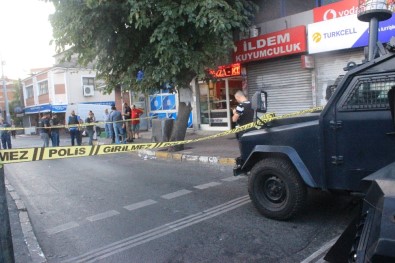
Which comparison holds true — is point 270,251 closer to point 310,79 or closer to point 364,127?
point 364,127

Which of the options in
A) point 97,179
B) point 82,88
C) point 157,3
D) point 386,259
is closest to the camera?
point 386,259

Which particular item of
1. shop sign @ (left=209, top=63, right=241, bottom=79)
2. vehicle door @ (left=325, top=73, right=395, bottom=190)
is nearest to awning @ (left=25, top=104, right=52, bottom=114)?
shop sign @ (left=209, top=63, right=241, bottom=79)

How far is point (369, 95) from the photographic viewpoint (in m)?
4.02

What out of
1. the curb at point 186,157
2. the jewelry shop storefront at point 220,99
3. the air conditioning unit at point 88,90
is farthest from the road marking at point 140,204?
the air conditioning unit at point 88,90

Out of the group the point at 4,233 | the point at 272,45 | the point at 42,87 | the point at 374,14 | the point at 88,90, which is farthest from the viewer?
the point at 42,87

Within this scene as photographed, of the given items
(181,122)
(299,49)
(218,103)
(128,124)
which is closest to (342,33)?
(299,49)

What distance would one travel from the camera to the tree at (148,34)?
9070 mm

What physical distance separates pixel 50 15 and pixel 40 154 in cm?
797

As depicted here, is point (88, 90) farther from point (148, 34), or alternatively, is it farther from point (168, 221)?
point (168, 221)

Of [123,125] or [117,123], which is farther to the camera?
[123,125]

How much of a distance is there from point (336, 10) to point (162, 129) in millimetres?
6749

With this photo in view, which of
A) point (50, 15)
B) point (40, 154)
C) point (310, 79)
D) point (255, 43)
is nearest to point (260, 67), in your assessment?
point (255, 43)

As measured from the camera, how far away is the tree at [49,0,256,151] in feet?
29.8

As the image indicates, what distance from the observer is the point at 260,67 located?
43.7 ft
